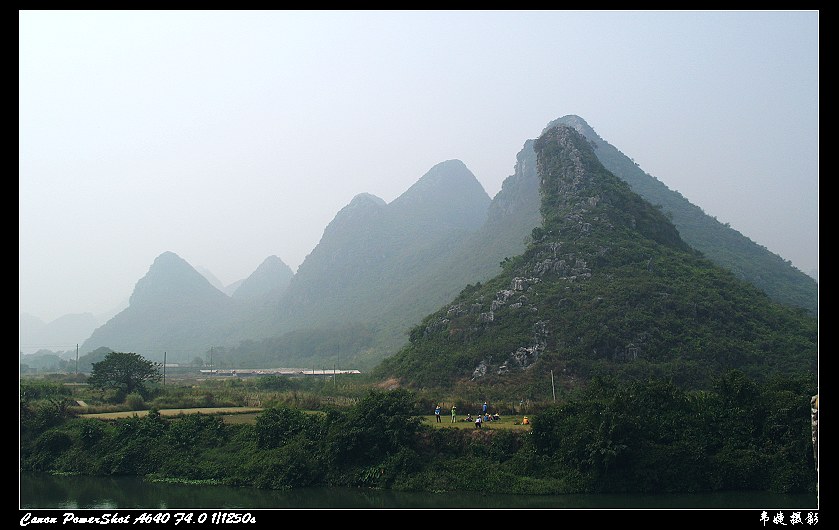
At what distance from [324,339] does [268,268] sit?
85.8 metres

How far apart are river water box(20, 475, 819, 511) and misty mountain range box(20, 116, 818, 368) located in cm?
3170

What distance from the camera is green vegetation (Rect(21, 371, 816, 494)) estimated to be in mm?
18453

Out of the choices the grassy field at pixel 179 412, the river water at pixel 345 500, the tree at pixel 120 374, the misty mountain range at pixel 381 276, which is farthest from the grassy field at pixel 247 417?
the misty mountain range at pixel 381 276

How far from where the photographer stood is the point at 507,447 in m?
19.9

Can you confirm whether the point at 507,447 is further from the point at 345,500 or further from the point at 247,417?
the point at 247,417

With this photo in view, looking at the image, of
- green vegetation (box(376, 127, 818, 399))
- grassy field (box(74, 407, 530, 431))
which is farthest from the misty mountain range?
grassy field (box(74, 407, 530, 431))

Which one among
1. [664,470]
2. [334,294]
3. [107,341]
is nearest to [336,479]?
[664,470]

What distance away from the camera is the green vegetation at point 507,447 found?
1845cm

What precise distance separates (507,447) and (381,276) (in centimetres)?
7697

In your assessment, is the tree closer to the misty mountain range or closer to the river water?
the river water

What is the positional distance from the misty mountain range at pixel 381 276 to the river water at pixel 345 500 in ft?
104

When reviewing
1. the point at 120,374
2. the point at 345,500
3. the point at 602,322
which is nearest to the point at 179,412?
the point at 120,374

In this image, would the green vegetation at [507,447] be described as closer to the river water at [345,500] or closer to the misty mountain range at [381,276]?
the river water at [345,500]

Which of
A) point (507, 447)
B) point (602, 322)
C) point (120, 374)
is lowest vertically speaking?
point (507, 447)
